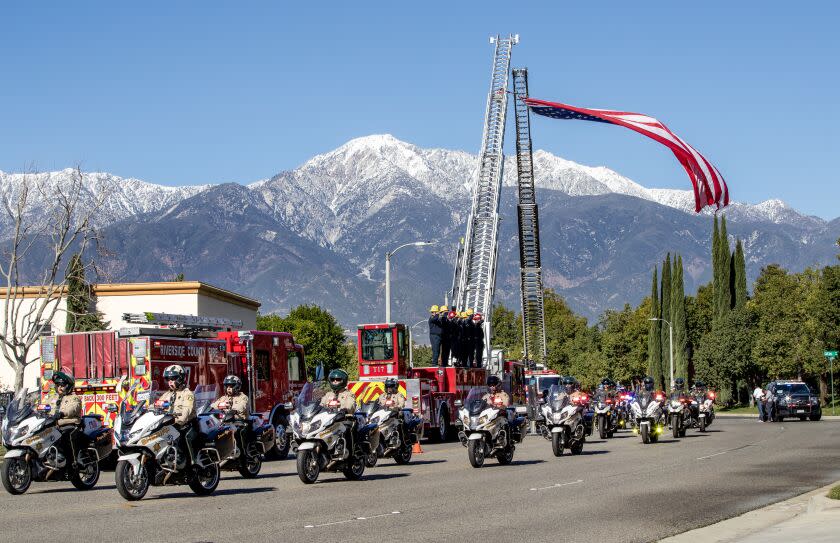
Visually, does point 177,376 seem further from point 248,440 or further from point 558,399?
point 558,399

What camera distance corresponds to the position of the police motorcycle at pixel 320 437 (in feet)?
70.1

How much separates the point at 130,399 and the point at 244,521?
11745mm

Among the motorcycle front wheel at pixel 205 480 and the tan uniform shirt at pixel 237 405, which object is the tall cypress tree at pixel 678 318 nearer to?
the tan uniform shirt at pixel 237 405

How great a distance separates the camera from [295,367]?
3444cm

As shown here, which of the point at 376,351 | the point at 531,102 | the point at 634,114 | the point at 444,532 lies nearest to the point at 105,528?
the point at 444,532

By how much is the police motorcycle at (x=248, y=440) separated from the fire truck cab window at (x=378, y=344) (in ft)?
47.1

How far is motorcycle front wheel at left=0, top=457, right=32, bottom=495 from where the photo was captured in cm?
2042

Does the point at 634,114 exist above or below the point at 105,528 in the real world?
above

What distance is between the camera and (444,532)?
1477 centimetres

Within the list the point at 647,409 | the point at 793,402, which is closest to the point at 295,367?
the point at 647,409

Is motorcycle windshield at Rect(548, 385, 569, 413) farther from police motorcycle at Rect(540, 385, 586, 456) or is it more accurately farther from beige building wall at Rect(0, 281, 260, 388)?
beige building wall at Rect(0, 281, 260, 388)

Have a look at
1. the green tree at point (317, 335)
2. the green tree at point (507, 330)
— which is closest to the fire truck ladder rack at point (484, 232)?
the green tree at point (317, 335)

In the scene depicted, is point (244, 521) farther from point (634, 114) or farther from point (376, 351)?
point (634, 114)

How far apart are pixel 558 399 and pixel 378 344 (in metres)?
10.4
